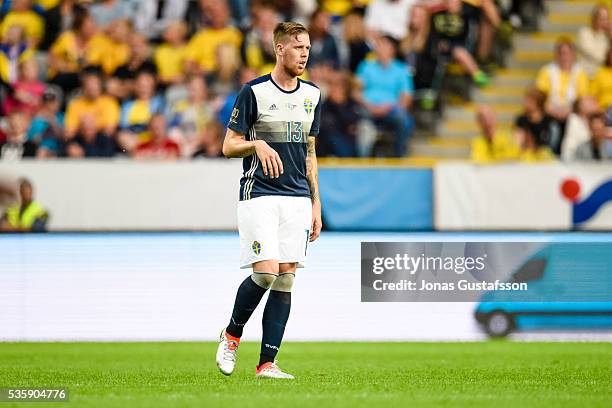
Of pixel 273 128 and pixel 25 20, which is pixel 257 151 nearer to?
pixel 273 128

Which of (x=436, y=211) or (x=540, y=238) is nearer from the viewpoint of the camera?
(x=540, y=238)

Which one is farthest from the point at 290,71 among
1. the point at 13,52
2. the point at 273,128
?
the point at 13,52

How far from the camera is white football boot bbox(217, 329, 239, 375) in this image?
8281 mm

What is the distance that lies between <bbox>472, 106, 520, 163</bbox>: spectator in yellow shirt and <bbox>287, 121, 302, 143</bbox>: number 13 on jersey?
822 centimetres

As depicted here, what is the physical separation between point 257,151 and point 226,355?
1354mm

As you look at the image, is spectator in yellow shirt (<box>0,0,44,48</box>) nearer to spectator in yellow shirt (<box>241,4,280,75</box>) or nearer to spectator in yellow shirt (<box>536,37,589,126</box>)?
spectator in yellow shirt (<box>241,4,280,75</box>)

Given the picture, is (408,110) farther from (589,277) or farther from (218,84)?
(589,277)

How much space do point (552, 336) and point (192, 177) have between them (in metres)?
4.66

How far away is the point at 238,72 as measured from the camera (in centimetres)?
1739

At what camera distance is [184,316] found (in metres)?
13.0

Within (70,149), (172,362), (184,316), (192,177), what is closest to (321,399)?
(172,362)

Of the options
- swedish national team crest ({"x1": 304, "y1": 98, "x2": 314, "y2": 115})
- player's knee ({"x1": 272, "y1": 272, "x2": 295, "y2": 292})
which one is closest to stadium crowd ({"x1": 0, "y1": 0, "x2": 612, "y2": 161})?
swedish national team crest ({"x1": 304, "y1": 98, "x2": 314, "y2": 115})
